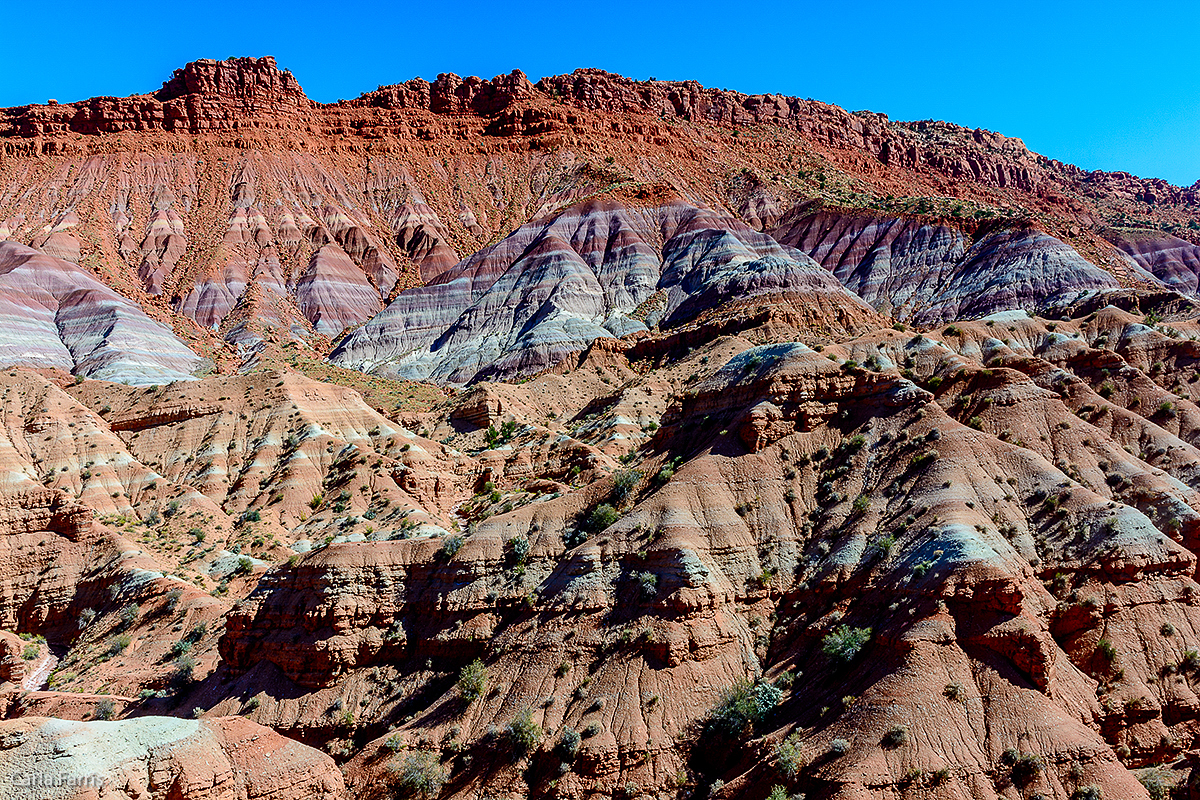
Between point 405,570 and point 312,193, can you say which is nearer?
point 405,570

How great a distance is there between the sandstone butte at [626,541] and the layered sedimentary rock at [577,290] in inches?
32.4

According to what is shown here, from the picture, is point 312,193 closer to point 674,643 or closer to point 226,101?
point 226,101

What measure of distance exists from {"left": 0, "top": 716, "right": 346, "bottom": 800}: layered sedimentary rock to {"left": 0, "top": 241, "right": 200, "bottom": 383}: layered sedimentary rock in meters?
74.8

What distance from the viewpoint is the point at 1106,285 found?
103 metres

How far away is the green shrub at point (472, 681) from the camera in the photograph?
37750 mm

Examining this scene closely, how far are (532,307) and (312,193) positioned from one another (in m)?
63.9

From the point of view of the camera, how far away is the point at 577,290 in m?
120

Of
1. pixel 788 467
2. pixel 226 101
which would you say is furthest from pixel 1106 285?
pixel 226 101

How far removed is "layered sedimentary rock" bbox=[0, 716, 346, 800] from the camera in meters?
28.6

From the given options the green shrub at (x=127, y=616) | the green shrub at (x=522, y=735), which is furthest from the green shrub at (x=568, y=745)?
the green shrub at (x=127, y=616)

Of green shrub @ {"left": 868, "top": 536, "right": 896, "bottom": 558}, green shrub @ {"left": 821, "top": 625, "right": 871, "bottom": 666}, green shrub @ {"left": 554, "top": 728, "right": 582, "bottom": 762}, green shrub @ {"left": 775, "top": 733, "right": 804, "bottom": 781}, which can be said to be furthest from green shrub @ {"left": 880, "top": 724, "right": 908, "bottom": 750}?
green shrub @ {"left": 554, "top": 728, "right": 582, "bottom": 762}

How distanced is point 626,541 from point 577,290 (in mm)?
81442

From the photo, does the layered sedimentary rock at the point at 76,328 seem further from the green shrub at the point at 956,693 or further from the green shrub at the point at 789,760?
the green shrub at the point at 956,693

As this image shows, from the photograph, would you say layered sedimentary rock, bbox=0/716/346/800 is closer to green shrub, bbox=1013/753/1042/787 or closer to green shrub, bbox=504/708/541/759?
green shrub, bbox=504/708/541/759
